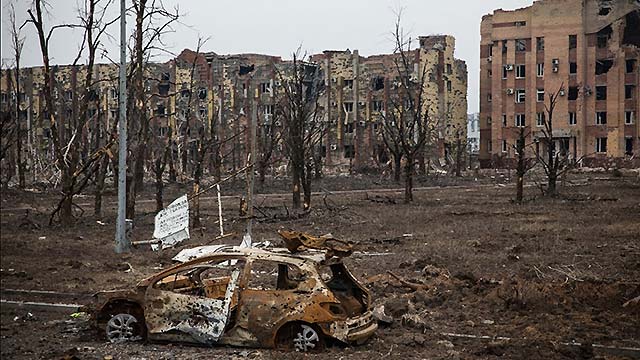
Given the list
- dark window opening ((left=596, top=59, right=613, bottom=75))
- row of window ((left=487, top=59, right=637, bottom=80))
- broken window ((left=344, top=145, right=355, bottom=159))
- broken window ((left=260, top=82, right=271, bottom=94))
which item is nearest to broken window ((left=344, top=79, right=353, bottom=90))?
broken window ((left=344, top=145, right=355, bottom=159))

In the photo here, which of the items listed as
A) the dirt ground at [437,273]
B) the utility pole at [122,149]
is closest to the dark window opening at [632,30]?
the dirt ground at [437,273]

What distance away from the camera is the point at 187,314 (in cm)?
848

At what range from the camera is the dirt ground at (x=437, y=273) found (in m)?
8.62

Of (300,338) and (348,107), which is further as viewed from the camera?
(348,107)

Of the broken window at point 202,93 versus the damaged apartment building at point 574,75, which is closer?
the damaged apartment building at point 574,75

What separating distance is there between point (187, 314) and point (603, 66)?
5825 centimetres

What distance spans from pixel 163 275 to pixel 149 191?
117 feet

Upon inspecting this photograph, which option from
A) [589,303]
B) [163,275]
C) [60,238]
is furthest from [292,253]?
[60,238]

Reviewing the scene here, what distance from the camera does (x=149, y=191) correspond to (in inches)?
Result: 1705

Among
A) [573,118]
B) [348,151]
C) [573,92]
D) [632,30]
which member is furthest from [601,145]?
[348,151]

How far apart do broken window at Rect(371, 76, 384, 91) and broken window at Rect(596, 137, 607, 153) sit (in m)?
18.9

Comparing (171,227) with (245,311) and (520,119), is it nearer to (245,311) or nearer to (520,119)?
(245,311)

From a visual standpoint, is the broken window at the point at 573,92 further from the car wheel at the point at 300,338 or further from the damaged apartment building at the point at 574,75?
the car wheel at the point at 300,338

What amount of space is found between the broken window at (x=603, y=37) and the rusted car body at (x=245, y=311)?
5664cm
